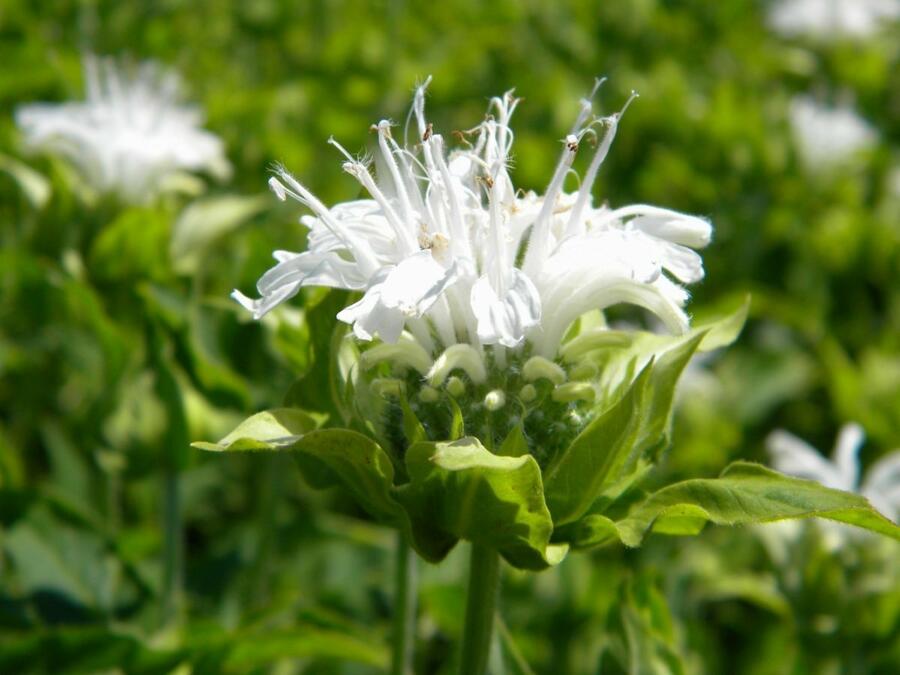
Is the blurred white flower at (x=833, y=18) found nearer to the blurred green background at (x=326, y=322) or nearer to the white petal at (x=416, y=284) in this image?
the blurred green background at (x=326, y=322)

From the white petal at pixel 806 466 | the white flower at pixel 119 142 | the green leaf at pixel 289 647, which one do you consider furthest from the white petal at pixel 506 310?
the white flower at pixel 119 142

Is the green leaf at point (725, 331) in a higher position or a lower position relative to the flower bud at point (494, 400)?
higher

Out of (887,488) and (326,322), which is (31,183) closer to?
(326,322)

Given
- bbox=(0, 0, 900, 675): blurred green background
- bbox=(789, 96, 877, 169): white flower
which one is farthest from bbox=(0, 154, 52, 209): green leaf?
bbox=(789, 96, 877, 169): white flower

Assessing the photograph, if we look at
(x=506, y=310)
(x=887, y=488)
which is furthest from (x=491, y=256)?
(x=887, y=488)

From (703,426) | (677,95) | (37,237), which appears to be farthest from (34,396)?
(677,95)

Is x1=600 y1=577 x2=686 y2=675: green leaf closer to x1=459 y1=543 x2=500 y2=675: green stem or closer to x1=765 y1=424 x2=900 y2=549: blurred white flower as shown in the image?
x1=459 y1=543 x2=500 y2=675: green stem

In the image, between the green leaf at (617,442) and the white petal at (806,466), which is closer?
the green leaf at (617,442)
